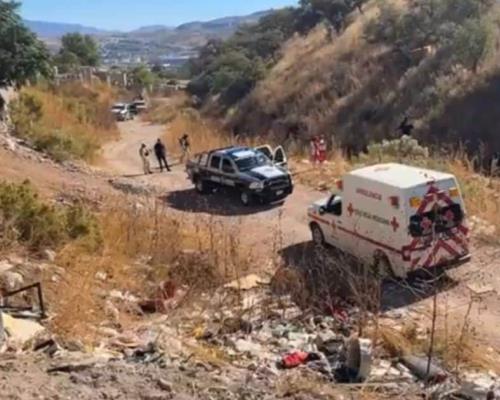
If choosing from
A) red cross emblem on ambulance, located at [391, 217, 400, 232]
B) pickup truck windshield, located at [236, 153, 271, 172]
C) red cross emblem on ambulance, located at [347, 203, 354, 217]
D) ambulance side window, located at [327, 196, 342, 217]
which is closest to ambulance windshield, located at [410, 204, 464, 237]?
red cross emblem on ambulance, located at [391, 217, 400, 232]

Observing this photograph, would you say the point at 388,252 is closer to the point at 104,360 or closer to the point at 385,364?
the point at 385,364

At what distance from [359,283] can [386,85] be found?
3340 cm

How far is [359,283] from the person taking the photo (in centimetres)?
1319

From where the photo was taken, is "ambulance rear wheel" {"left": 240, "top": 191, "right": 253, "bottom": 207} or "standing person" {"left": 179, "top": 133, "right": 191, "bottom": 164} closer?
"ambulance rear wheel" {"left": 240, "top": 191, "right": 253, "bottom": 207}

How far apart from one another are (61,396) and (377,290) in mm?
6320

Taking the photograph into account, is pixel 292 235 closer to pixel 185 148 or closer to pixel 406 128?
pixel 185 148

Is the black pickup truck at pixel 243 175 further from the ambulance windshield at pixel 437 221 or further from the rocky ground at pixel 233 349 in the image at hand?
the ambulance windshield at pixel 437 221

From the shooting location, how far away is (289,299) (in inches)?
510

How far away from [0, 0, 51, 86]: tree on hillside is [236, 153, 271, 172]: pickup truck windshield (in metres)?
14.4

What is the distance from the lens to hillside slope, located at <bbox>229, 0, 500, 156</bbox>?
38.8 meters

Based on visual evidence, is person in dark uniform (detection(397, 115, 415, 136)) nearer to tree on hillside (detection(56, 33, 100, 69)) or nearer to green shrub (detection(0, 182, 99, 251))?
green shrub (detection(0, 182, 99, 251))

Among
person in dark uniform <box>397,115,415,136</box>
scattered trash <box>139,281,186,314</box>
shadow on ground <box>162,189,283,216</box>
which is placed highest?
scattered trash <box>139,281,186,314</box>

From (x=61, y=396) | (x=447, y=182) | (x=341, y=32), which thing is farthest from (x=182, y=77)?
(x=61, y=396)

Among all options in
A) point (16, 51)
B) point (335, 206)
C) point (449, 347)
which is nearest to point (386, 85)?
point (16, 51)
